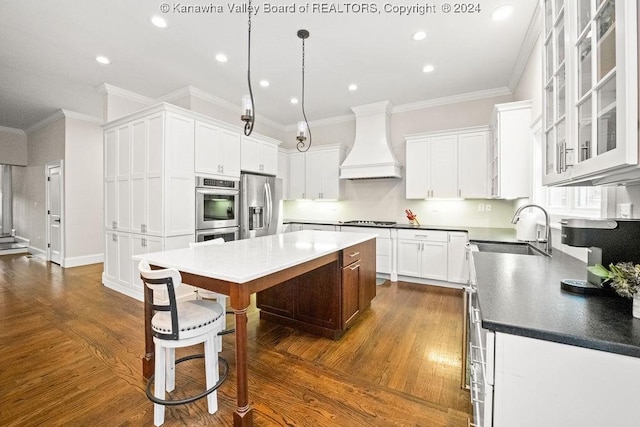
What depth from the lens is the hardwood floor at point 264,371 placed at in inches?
64.7

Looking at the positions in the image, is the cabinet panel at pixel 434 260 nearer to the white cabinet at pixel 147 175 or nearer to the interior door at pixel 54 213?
the white cabinet at pixel 147 175

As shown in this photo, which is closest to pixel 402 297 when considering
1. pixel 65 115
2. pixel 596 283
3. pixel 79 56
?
pixel 596 283

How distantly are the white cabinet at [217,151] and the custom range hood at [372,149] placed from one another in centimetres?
192

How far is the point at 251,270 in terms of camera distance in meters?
1.61

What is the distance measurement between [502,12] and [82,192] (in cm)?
737

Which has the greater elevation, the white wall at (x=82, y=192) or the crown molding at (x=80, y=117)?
the crown molding at (x=80, y=117)

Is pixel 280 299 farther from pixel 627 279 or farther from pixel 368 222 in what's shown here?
pixel 368 222

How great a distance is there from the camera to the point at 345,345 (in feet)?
8.04

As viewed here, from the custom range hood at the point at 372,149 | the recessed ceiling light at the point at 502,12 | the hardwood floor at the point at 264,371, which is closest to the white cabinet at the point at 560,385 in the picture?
the hardwood floor at the point at 264,371

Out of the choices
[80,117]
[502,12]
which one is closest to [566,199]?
[502,12]

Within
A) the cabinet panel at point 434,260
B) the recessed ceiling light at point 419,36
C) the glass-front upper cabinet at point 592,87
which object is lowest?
the cabinet panel at point 434,260

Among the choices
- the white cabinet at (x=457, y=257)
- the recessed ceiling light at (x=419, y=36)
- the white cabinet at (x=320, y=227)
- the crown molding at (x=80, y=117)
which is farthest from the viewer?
the crown molding at (x=80, y=117)

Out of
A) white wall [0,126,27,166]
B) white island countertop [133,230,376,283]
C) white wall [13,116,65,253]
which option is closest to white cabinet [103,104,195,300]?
white island countertop [133,230,376,283]

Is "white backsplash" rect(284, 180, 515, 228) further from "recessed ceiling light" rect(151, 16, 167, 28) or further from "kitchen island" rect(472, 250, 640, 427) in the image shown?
"recessed ceiling light" rect(151, 16, 167, 28)
